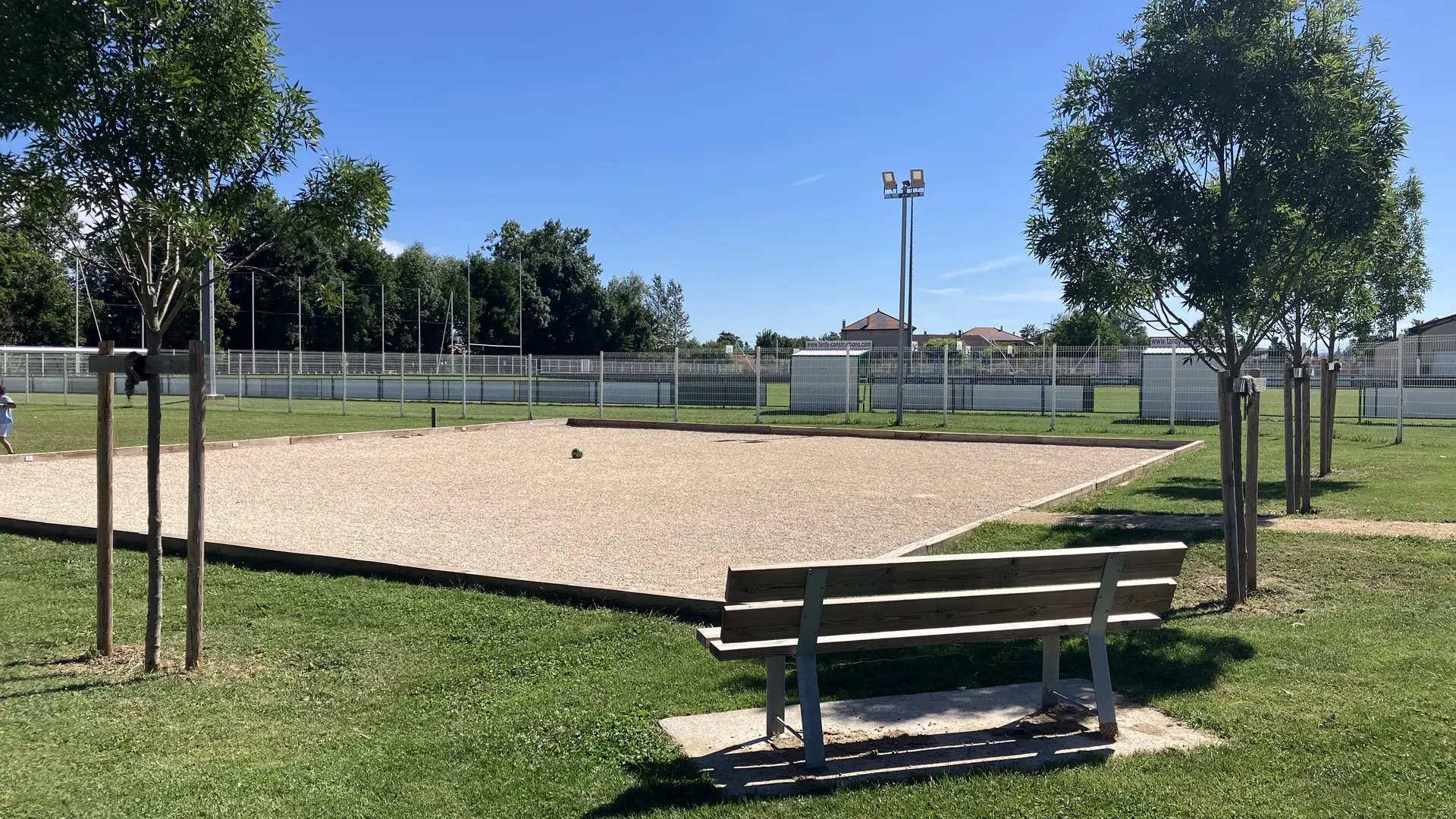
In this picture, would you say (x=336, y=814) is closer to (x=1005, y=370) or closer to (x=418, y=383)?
(x=1005, y=370)

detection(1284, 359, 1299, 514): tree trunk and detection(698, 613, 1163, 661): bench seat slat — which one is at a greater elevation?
detection(1284, 359, 1299, 514): tree trunk

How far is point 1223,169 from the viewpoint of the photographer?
6.96 metres

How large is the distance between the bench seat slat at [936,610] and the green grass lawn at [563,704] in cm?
60

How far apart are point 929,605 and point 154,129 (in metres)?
4.28

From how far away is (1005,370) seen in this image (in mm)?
30641

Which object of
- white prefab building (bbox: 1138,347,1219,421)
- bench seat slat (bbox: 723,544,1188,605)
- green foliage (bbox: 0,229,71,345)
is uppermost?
green foliage (bbox: 0,229,71,345)

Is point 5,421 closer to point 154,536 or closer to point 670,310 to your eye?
point 154,536

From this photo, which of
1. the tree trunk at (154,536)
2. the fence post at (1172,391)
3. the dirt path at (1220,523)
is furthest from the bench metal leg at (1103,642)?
the fence post at (1172,391)

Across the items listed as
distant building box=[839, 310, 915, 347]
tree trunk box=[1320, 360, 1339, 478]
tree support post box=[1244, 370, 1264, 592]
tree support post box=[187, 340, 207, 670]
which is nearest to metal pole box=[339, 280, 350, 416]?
tree support post box=[187, 340, 207, 670]

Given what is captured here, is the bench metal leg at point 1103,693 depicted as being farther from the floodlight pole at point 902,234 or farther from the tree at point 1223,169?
the floodlight pole at point 902,234

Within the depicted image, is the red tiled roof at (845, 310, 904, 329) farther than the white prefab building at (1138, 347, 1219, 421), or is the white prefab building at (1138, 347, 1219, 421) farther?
the red tiled roof at (845, 310, 904, 329)

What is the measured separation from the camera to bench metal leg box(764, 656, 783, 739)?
4238 mm

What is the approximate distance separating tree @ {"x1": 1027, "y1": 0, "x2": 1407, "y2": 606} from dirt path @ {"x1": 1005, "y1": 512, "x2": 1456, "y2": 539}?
222 centimetres

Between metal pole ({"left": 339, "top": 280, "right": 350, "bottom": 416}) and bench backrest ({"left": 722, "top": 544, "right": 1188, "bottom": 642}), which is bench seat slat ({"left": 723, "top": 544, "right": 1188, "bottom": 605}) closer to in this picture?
bench backrest ({"left": 722, "top": 544, "right": 1188, "bottom": 642})
